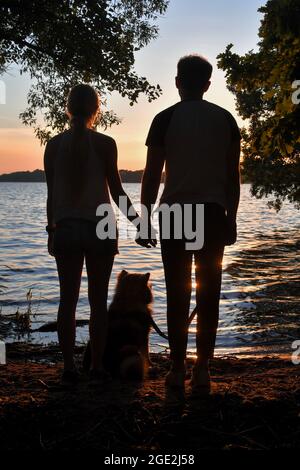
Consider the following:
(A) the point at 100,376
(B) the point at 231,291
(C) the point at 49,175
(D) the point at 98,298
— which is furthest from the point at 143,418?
(B) the point at 231,291

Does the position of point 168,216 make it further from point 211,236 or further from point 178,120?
point 178,120

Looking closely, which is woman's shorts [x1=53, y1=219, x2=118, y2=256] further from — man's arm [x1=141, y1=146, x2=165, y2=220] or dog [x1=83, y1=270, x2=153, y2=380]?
dog [x1=83, y1=270, x2=153, y2=380]

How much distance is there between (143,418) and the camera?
3.56 metres

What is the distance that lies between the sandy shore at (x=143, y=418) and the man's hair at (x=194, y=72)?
233 cm

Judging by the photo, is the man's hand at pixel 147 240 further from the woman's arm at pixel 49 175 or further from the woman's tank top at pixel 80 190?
the woman's arm at pixel 49 175

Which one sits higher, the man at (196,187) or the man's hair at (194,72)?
the man's hair at (194,72)

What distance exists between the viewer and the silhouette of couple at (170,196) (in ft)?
13.6

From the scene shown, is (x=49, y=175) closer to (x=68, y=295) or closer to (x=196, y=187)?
(x=68, y=295)

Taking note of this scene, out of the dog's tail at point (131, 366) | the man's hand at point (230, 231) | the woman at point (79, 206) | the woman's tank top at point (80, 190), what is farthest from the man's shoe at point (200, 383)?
the woman's tank top at point (80, 190)

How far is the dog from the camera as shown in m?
4.97

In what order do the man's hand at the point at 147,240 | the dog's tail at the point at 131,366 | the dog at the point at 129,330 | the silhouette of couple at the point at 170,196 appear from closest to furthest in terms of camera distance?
the silhouette of couple at the point at 170,196 → the man's hand at the point at 147,240 → the dog's tail at the point at 131,366 → the dog at the point at 129,330

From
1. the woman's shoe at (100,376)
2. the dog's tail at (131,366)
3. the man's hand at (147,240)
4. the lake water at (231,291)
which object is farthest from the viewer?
the lake water at (231,291)

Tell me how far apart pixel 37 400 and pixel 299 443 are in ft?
6.02
